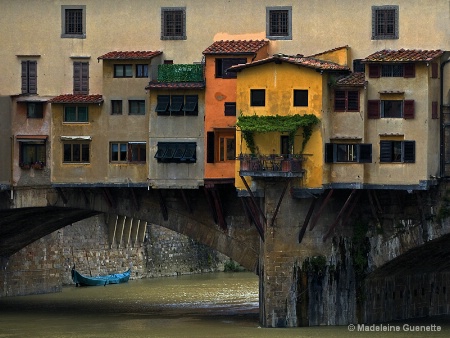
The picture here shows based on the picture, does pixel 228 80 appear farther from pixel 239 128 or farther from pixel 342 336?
pixel 342 336

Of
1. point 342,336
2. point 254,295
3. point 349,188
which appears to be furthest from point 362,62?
point 254,295

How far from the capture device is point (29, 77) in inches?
2995

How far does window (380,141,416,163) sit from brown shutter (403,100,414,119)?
0.95m

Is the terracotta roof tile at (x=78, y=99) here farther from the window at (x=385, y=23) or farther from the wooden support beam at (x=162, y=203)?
the window at (x=385, y=23)

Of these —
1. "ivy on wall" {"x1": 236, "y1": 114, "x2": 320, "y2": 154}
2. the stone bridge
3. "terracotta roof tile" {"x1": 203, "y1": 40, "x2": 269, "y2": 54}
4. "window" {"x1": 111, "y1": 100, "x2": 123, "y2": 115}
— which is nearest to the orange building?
"terracotta roof tile" {"x1": 203, "y1": 40, "x2": 269, "y2": 54}

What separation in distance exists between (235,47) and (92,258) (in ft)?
92.6

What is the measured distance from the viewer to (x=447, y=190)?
70250mm

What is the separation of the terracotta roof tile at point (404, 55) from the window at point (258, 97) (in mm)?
3903

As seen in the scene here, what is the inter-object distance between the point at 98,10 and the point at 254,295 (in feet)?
62.0

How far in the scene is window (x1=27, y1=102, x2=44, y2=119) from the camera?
7569cm

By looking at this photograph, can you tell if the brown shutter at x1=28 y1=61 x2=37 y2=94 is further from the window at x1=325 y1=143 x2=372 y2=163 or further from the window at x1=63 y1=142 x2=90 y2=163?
the window at x1=325 y1=143 x2=372 y2=163

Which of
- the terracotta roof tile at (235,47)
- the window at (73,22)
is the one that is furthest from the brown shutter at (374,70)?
the window at (73,22)

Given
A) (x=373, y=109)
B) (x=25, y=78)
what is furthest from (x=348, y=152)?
(x=25, y=78)

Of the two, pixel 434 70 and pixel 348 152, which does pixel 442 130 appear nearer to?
pixel 434 70
